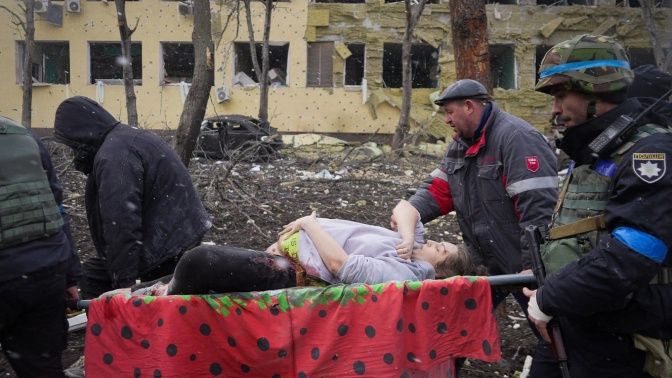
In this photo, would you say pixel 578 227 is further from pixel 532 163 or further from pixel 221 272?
pixel 221 272

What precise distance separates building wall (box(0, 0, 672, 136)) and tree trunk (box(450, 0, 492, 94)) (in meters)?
19.6

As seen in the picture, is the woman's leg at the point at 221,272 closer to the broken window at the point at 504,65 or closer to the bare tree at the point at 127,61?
the bare tree at the point at 127,61

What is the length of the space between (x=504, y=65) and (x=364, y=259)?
86.2ft

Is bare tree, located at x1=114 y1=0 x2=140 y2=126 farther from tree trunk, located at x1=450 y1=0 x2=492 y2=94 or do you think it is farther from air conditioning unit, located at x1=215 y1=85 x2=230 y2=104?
air conditioning unit, located at x1=215 y1=85 x2=230 y2=104

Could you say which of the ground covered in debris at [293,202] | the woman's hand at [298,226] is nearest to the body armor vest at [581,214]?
the woman's hand at [298,226]

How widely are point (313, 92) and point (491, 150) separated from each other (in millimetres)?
22377

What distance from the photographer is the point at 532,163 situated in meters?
3.51

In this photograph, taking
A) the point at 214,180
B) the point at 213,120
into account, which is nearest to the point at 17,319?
the point at 214,180

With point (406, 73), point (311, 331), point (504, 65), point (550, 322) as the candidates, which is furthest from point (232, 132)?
point (504, 65)

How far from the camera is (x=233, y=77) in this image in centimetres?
2595

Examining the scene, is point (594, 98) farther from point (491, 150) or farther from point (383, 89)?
point (383, 89)

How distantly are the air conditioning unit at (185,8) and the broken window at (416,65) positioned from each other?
8.38 meters

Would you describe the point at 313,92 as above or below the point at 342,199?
above

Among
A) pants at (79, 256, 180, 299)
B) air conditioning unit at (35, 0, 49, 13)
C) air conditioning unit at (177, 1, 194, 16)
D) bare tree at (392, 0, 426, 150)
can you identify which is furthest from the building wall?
pants at (79, 256, 180, 299)
